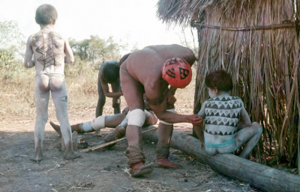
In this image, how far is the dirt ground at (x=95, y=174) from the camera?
3.08 meters

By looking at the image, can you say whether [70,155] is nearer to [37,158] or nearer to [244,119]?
[37,158]

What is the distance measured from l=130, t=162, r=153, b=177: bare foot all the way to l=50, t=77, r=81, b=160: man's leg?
114 centimetres

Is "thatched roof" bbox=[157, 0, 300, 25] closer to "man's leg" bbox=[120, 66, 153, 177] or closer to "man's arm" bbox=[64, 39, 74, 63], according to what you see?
"man's leg" bbox=[120, 66, 153, 177]

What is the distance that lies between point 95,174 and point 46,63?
5.02 feet

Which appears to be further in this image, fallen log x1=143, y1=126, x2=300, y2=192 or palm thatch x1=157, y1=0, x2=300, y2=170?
palm thatch x1=157, y1=0, x2=300, y2=170

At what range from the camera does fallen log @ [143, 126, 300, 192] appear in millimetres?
2613

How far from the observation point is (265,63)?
3.53m

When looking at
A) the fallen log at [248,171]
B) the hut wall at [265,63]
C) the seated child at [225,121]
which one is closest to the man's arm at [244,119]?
the seated child at [225,121]

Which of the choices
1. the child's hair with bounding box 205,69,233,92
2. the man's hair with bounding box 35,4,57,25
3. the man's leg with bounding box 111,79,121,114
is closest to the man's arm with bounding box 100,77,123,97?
the man's leg with bounding box 111,79,121,114

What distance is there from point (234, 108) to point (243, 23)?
Result: 110 centimetres

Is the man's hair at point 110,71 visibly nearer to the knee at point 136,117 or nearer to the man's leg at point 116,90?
the man's leg at point 116,90

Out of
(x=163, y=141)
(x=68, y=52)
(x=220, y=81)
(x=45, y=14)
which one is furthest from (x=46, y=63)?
(x=220, y=81)

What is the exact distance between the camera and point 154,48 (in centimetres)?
338

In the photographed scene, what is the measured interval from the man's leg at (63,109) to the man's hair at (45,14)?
0.75 metres
